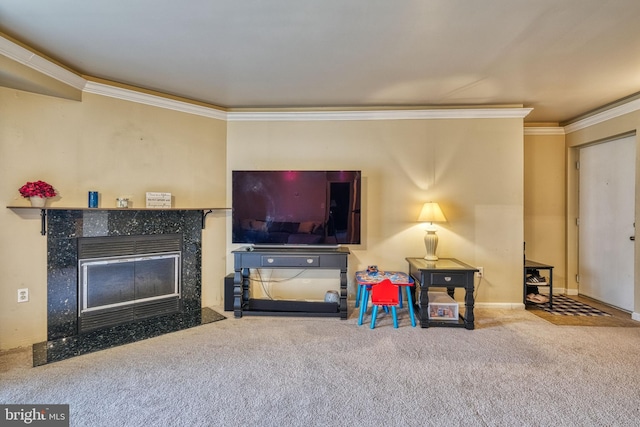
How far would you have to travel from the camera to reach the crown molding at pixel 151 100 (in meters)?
2.77

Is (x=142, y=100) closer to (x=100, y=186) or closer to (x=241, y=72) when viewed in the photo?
(x=100, y=186)

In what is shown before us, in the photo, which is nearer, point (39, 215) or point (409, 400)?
point (409, 400)

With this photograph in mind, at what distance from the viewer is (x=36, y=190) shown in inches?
93.2

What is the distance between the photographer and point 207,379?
6.48 ft

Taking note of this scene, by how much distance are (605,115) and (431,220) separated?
8.13 ft

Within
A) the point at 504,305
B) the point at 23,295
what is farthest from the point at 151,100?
the point at 504,305

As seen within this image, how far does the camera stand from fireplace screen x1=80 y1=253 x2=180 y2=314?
8.95 ft

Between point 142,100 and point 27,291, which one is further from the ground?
point 142,100

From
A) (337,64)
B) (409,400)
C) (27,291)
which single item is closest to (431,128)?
(337,64)

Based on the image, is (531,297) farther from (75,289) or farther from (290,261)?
(75,289)

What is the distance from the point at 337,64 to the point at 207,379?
2599 mm

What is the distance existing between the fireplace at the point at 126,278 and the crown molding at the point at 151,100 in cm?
138

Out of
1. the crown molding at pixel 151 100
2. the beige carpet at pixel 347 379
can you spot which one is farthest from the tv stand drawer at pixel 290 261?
the crown molding at pixel 151 100

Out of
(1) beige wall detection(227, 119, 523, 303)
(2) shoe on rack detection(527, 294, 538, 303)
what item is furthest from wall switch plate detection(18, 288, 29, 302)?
(2) shoe on rack detection(527, 294, 538, 303)
